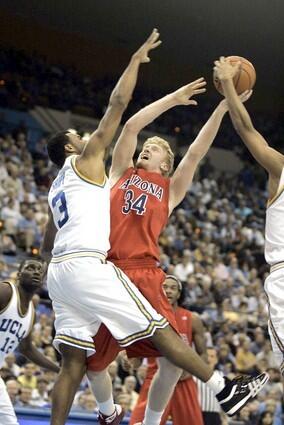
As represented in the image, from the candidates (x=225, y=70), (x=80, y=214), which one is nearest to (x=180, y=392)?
(x=80, y=214)

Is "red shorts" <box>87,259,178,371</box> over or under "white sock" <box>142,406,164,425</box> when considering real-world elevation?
over

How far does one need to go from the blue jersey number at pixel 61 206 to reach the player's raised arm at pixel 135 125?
0.60m

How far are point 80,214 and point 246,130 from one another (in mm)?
1233

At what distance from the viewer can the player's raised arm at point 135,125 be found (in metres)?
5.63

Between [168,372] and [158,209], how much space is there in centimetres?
111

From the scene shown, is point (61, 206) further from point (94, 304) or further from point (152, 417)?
point (152, 417)

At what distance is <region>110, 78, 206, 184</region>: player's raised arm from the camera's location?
563 cm

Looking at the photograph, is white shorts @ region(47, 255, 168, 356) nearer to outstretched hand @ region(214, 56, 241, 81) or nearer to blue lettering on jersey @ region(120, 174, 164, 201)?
blue lettering on jersey @ region(120, 174, 164, 201)

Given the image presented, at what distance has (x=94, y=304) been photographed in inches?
194

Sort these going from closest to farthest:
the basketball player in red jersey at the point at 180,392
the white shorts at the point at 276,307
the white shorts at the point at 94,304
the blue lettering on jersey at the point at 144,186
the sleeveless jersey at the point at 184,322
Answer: the white shorts at the point at 94,304 < the white shorts at the point at 276,307 < the blue lettering on jersey at the point at 144,186 < the basketball player in red jersey at the point at 180,392 < the sleeveless jersey at the point at 184,322

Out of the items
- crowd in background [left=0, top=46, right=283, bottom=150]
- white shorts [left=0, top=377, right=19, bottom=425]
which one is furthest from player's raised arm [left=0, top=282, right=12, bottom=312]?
crowd in background [left=0, top=46, right=283, bottom=150]

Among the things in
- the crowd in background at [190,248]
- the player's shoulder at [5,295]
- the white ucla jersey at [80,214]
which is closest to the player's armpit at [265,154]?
the white ucla jersey at [80,214]

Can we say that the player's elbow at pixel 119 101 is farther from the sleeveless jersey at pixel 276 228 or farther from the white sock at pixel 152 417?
the white sock at pixel 152 417

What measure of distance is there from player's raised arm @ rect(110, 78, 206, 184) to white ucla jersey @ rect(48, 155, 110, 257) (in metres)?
0.50
